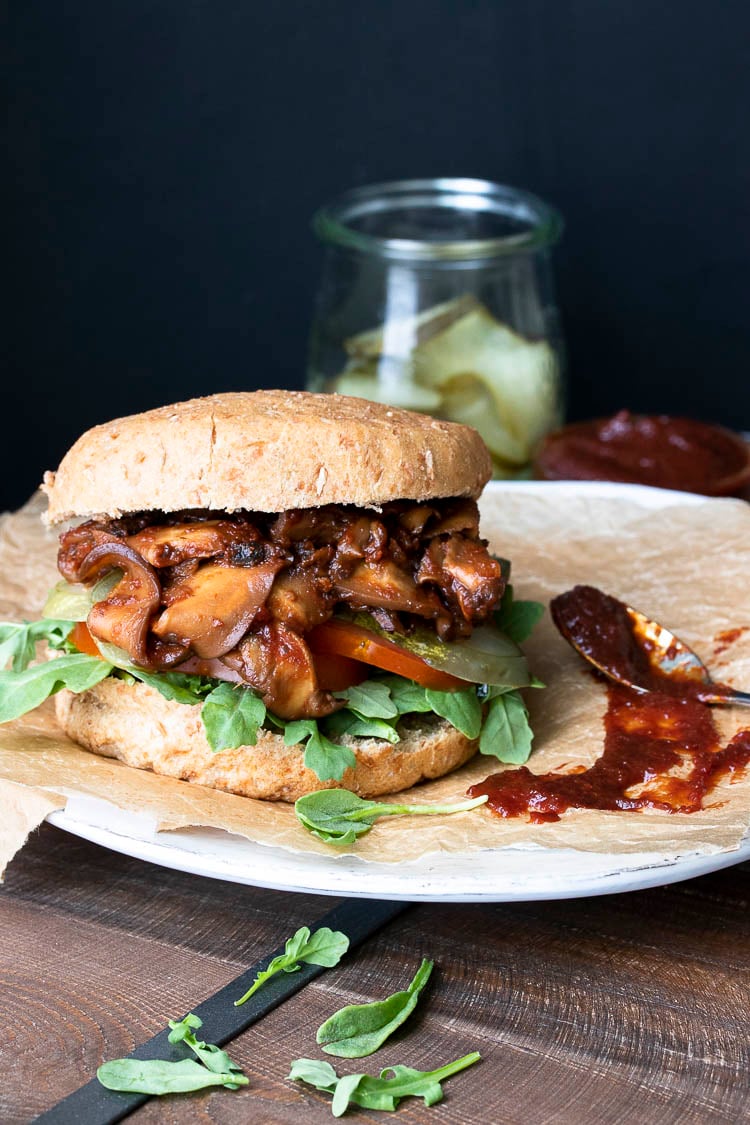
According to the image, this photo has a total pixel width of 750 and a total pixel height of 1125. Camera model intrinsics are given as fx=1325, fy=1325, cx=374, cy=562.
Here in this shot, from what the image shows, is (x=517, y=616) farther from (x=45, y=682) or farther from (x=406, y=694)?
(x=45, y=682)

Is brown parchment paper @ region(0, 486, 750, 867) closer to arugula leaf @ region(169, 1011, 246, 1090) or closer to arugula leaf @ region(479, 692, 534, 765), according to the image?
arugula leaf @ region(479, 692, 534, 765)

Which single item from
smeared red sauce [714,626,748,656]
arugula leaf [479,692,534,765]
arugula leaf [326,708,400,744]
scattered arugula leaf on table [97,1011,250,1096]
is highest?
arugula leaf [326,708,400,744]

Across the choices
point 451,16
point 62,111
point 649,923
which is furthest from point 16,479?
point 649,923

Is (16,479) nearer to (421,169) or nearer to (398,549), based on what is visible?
(421,169)

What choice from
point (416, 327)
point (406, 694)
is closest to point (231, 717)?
point (406, 694)

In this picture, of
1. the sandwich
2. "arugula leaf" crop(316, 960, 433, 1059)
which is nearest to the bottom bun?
the sandwich

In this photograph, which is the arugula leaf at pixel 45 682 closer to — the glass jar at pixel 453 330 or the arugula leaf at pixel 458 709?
the arugula leaf at pixel 458 709
